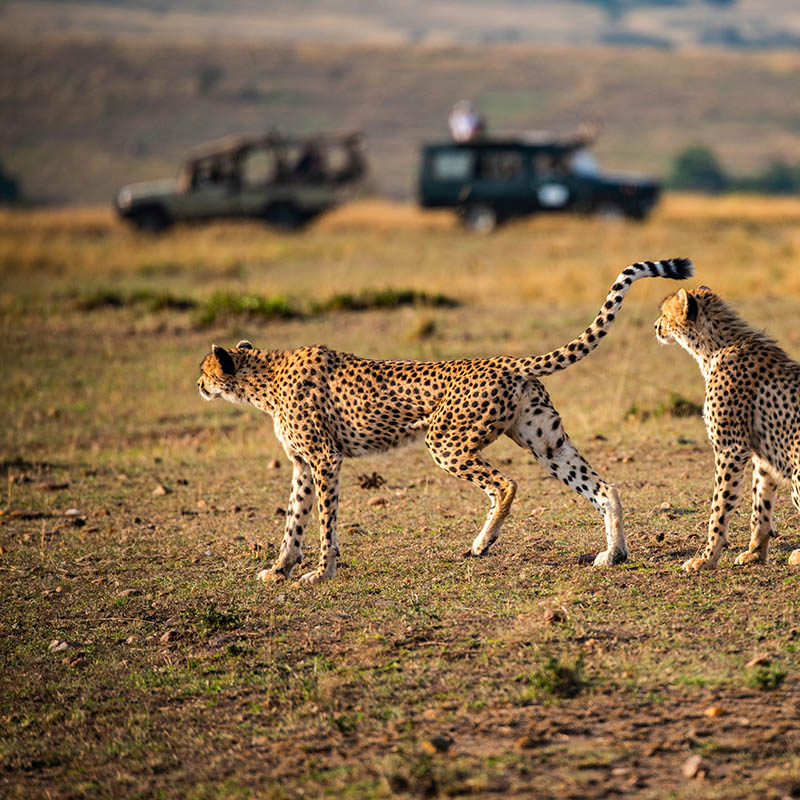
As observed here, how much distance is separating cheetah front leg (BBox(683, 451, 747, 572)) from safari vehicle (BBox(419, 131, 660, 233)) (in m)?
23.8

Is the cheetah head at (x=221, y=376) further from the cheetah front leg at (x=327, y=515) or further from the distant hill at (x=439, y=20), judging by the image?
the distant hill at (x=439, y=20)

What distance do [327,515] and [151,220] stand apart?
82.0 feet

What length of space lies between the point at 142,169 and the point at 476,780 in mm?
58923

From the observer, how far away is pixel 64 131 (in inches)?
2822

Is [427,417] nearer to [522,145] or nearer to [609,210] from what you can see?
[609,210]

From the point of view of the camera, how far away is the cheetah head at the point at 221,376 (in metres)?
7.71

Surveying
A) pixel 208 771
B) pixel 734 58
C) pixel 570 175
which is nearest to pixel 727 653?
pixel 208 771

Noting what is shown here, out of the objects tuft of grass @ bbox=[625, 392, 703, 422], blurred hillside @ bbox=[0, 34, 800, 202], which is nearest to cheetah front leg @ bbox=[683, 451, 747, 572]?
tuft of grass @ bbox=[625, 392, 703, 422]

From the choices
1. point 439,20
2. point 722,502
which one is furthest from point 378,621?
point 439,20

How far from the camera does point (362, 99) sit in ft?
263

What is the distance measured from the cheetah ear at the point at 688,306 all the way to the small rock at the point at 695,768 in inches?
116

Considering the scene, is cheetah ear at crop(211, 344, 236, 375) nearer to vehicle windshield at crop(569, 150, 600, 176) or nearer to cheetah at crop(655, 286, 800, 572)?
cheetah at crop(655, 286, 800, 572)

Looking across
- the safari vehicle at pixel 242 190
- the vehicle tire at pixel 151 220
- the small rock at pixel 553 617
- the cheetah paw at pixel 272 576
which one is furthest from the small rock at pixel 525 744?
the vehicle tire at pixel 151 220

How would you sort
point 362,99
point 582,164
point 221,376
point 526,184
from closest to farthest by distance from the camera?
point 221,376 < point 526,184 < point 582,164 < point 362,99
